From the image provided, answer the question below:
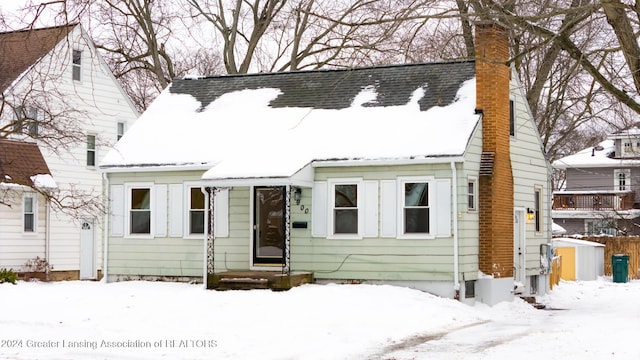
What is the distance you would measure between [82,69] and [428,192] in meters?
17.5

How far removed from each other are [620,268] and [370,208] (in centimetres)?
1652

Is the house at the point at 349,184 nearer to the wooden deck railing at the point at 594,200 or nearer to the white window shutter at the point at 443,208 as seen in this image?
the white window shutter at the point at 443,208

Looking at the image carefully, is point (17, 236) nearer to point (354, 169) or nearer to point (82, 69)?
point (82, 69)

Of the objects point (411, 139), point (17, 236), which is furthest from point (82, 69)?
point (411, 139)

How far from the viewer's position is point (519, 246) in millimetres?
25156

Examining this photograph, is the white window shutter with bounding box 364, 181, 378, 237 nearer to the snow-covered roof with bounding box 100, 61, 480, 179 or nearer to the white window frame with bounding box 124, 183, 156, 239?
the snow-covered roof with bounding box 100, 61, 480, 179

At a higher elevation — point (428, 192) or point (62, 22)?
point (62, 22)

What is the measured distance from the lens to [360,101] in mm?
24906

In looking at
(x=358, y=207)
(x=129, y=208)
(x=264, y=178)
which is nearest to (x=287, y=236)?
(x=264, y=178)

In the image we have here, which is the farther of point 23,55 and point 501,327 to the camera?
point 23,55

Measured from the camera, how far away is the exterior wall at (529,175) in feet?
81.9

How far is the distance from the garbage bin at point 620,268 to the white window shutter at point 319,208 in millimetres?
16830

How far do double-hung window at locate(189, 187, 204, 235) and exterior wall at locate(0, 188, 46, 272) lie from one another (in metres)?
8.04

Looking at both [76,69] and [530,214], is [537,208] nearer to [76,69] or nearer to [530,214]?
[530,214]
